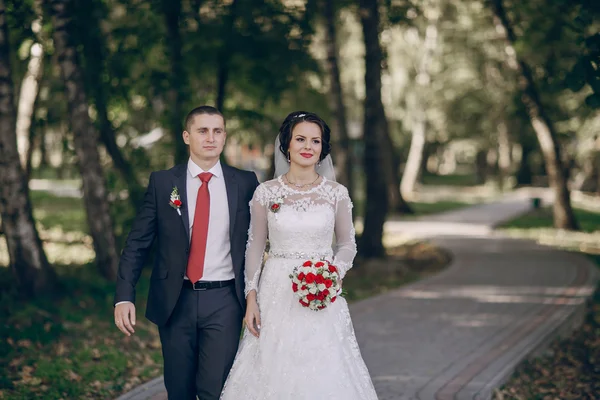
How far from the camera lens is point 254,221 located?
489cm

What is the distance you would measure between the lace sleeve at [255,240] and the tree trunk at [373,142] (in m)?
9.87

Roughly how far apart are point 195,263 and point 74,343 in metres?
4.10

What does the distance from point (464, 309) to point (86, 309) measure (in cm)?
520

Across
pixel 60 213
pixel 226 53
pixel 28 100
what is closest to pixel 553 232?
pixel 226 53

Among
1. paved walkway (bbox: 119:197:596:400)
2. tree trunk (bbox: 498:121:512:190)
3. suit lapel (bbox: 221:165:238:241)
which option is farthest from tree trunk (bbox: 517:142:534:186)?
suit lapel (bbox: 221:165:238:241)

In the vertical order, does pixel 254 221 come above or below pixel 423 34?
below

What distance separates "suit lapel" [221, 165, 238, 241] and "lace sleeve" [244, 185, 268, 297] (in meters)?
0.12

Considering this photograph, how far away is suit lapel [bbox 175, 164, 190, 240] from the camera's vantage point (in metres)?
4.76

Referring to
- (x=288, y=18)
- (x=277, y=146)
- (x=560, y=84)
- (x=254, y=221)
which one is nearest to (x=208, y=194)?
(x=254, y=221)

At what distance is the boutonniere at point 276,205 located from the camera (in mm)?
4848

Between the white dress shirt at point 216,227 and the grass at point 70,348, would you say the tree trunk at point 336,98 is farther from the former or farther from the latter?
the white dress shirt at point 216,227

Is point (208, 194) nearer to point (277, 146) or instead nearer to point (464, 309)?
point (277, 146)

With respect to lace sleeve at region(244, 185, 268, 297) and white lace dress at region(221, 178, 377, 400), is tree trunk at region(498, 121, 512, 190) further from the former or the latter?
lace sleeve at region(244, 185, 268, 297)

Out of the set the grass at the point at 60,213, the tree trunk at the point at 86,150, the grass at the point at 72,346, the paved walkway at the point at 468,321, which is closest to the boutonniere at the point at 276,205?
the paved walkway at the point at 468,321
